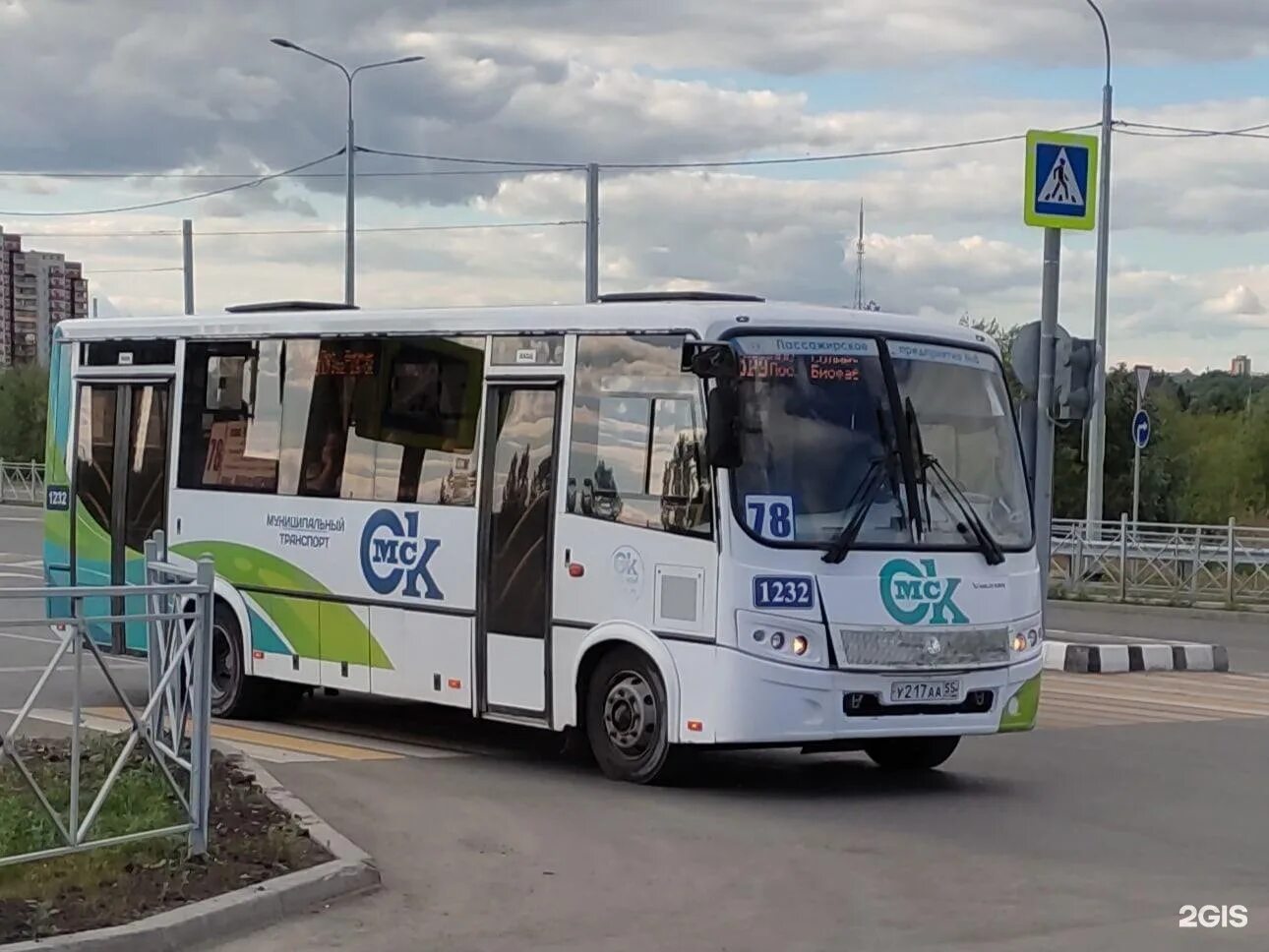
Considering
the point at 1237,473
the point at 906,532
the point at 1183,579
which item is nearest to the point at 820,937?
the point at 906,532

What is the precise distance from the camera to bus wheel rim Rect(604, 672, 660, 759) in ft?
36.2

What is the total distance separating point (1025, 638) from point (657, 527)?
2340 millimetres

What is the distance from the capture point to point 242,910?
7.29 metres

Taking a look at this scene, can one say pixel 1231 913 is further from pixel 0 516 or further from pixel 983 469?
pixel 0 516

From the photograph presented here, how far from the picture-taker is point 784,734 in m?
10.5

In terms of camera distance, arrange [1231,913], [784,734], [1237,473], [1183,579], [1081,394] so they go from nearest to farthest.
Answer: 1. [1231,913]
2. [784,734]
3. [1081,394]
4. [1183,579]
5. [1237,473]

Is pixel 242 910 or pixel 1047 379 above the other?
pixel 1047 379

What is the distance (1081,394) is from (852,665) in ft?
25.2

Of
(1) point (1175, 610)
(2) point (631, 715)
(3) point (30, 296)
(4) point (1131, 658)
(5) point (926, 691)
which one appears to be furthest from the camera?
(3) point (30, 296)

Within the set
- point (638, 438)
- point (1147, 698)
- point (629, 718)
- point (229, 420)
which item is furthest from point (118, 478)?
point (1147, 698)

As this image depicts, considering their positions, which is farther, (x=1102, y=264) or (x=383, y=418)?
(x=1102, y=264)

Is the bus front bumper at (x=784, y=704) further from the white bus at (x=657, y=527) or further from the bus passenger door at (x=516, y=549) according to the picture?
the bus passenger door at (x=516, y=549)

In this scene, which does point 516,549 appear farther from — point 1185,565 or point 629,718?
point 1185,565

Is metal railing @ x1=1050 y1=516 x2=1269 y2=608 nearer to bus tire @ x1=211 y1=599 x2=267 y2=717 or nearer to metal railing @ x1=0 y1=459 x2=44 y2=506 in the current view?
bus tire @ x1=211 y1=599 x2=267 y2=717
